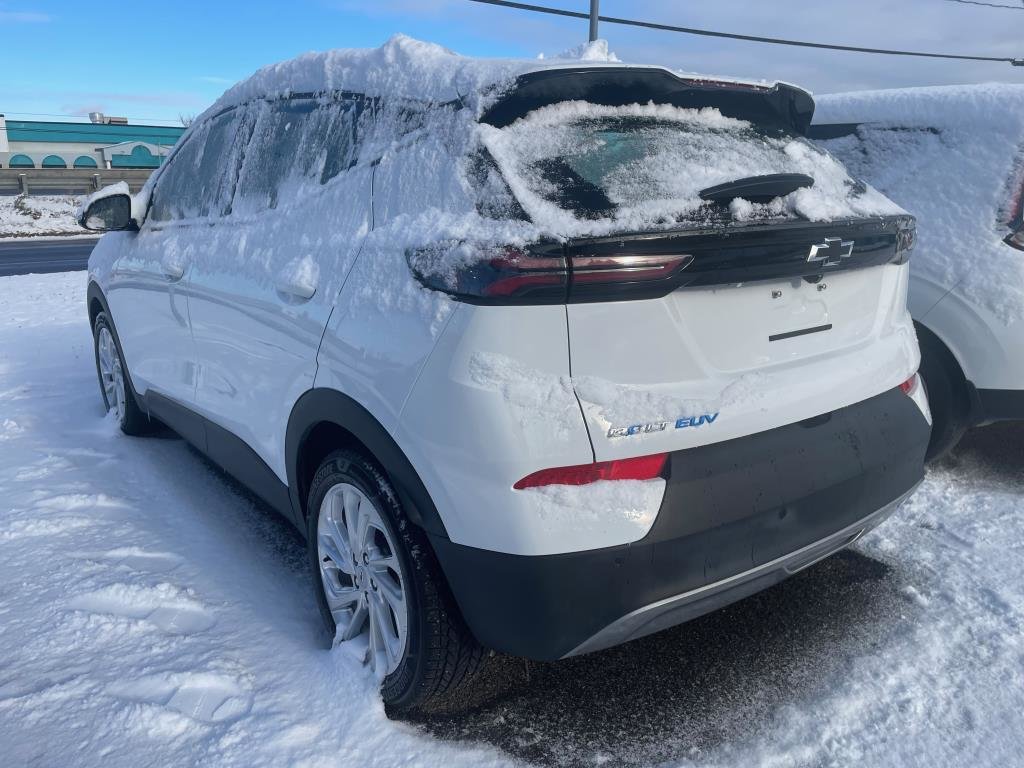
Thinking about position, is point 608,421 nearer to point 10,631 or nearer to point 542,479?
point 542,479

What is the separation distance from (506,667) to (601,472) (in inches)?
40.6

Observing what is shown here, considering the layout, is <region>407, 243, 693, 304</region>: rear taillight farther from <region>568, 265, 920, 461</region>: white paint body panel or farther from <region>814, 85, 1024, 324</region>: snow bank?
<region>814, 85, 1024, 324</region>: snow bank

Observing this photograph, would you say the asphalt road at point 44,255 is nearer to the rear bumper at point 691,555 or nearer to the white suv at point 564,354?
the white suv at point 564,354

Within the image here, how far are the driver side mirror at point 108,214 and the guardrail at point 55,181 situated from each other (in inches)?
1137

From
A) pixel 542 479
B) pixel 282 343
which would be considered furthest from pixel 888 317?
pixel 282 343

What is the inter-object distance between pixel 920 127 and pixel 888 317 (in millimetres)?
1952

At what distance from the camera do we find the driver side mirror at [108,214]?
4.16 meters

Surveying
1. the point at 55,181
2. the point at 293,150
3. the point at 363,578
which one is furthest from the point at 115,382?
the point at 55,181

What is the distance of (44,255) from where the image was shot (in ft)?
61.0

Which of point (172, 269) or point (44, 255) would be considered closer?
point (172, 269)

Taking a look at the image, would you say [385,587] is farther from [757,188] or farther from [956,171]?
[956,171]

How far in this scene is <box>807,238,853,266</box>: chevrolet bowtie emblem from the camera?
83.4 inches

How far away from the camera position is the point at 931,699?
2.33 m

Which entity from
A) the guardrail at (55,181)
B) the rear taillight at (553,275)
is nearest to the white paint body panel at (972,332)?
the rear taillight at (553,275)
